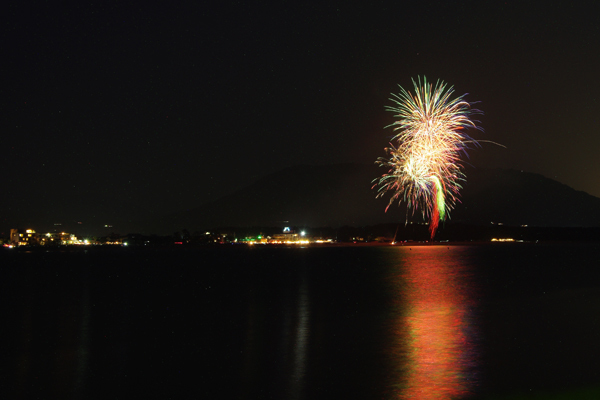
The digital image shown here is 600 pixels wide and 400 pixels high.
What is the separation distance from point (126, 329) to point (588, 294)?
60.0 feet

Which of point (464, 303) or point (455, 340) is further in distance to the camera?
point (464, 303)

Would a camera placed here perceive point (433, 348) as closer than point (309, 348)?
Yes

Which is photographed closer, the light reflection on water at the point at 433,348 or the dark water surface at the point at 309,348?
the light reflection on water at the point at 433,348

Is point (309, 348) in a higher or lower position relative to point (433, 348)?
lower

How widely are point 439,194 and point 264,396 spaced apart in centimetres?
3435

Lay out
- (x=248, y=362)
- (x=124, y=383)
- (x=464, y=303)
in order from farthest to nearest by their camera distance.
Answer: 1. (x=464, y=303)
2. (x=248, y=362)
3. (x=124, y=383)

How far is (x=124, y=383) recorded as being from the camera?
9273 mm

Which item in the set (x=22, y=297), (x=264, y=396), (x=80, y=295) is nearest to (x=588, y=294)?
(x=264, y=396)

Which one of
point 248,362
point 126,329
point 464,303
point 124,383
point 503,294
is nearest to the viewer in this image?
point 124,383

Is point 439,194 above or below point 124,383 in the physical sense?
above

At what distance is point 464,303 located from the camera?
68.2ft

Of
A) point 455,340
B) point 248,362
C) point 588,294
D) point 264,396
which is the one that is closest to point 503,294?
point 588,294

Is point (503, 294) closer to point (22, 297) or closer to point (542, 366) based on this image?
point (542, 366)

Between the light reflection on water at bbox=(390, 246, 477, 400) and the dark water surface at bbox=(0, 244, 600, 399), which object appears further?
the dark water surface at bbox=(0, 244, 600, 399)
